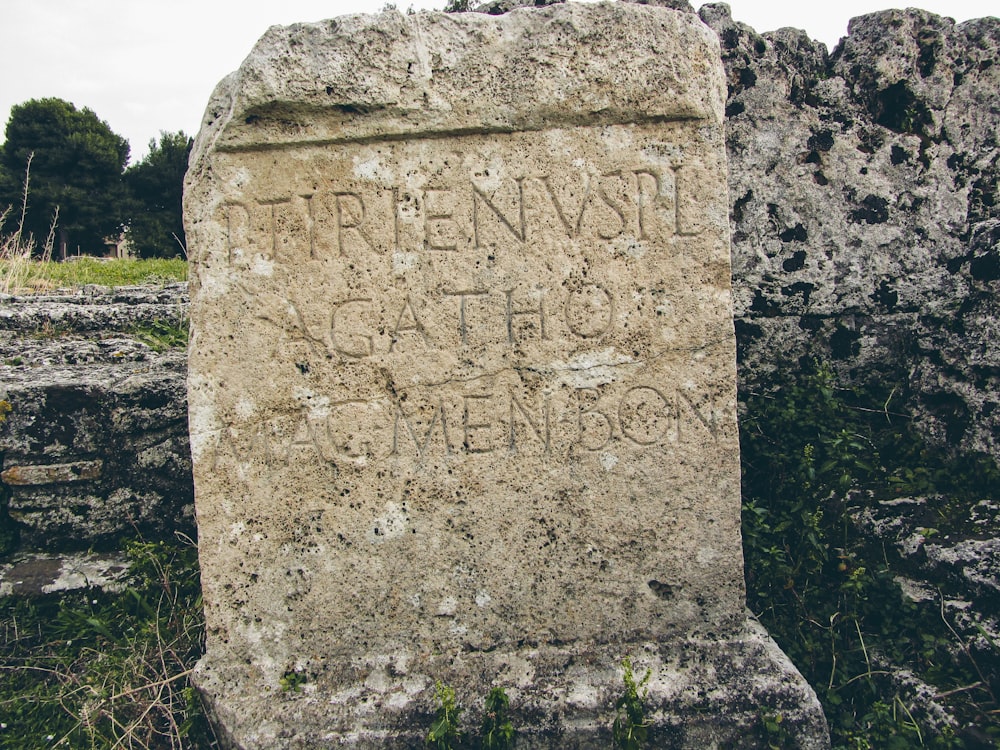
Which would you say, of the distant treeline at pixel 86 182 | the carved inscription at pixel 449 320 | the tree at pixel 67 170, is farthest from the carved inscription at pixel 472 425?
the tree at pixel 67 170

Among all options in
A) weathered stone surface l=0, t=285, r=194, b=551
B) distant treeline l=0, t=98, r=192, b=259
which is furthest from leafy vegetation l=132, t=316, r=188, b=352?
distant treeline l=0, t=98, r=192, b=259

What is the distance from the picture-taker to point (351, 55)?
5.95 ft

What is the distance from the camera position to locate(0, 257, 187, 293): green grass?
5172 millimetres

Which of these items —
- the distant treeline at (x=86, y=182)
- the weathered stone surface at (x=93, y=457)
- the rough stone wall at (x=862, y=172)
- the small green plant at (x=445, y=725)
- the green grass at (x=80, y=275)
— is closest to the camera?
the small green plant at (x=445, y=725)

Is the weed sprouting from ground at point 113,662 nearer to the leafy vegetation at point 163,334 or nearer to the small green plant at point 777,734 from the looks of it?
the leafy vegetation at point 163,334

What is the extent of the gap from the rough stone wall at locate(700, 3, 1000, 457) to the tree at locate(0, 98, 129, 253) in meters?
20.8

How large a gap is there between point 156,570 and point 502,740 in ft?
4.94

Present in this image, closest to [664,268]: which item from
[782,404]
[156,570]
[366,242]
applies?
[366,242]

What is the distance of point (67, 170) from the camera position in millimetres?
20234

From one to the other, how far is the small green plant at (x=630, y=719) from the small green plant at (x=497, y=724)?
0.29 m

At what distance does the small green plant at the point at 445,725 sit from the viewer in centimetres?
180

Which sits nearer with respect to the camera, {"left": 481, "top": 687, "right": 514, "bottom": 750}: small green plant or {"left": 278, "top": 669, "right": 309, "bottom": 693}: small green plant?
{"left": 481, "top": 687, "right": 514, "bottom": 750}: small green plant

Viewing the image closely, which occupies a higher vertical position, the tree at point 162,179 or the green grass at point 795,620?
the tree at point 162,179

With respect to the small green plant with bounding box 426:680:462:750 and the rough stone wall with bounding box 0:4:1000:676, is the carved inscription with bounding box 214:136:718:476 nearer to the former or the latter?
the small green plant with bounding box 426:680:462:750
